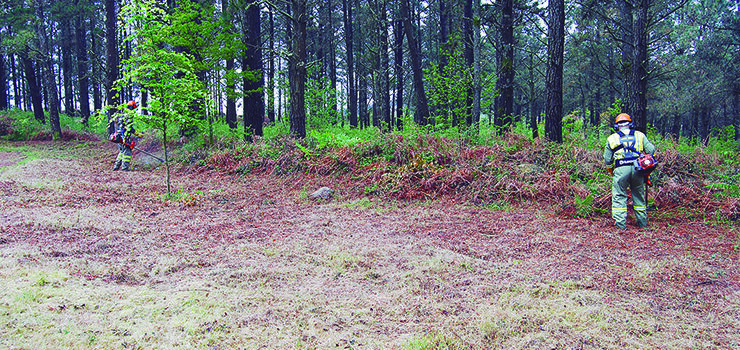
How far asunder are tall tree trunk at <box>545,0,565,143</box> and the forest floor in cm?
312

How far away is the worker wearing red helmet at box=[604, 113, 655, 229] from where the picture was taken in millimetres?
5832

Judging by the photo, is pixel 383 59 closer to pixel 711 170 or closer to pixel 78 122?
pixel 711 170

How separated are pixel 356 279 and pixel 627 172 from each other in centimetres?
475

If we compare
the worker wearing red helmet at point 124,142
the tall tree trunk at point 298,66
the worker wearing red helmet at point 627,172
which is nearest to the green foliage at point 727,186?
the worker wearing red helmet at point 627,172

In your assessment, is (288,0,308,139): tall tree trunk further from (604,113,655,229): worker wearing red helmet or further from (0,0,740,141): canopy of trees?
(604,113,655,229): worker wearing red helmet

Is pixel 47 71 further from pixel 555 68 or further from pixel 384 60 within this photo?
pixel 555 68

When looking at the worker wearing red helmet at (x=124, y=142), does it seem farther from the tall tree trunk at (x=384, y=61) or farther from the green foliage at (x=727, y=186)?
the green foliage at (x=727, y=186)

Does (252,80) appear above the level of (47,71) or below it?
below

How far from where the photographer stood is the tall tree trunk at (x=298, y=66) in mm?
11477

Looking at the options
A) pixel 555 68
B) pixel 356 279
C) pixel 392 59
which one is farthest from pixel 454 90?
pixel 356 279

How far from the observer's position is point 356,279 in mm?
3961

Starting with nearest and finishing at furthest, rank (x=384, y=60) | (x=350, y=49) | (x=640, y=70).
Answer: (x=640, y=70), (x=384, y=60), (x=350, y=49)

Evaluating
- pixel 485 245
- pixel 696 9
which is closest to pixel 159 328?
pixel 485 245

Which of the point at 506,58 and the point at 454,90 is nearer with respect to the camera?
the point at 506,58
